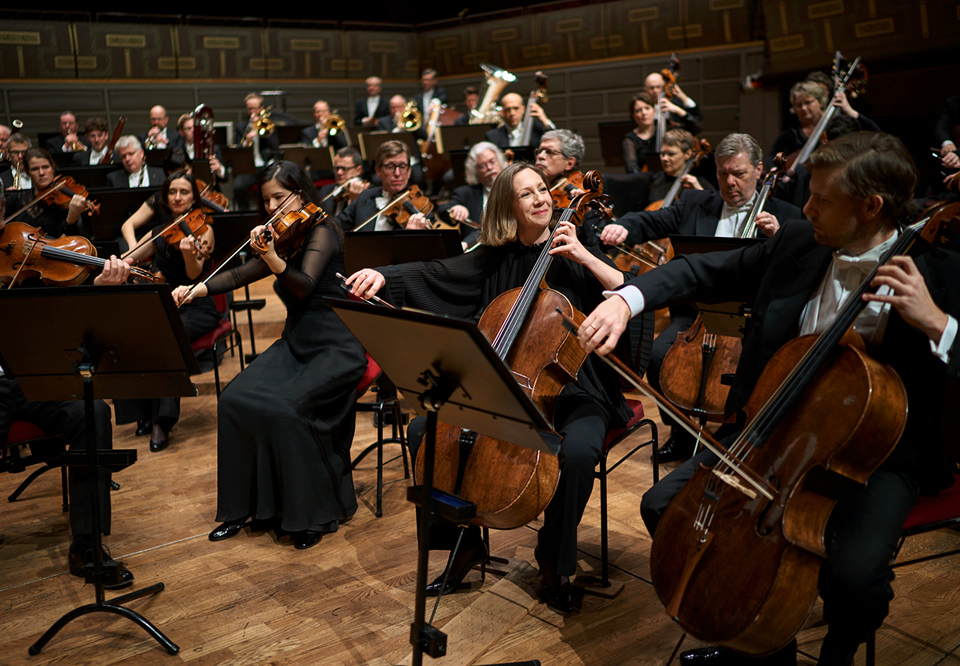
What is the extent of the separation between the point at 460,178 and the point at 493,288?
11.8 ft

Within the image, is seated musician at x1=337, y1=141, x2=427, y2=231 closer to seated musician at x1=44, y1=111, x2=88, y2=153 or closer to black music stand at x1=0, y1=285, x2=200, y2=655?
black music stand at x1=0, y1=285, x2=200, y2=655

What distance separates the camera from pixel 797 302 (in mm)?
1774

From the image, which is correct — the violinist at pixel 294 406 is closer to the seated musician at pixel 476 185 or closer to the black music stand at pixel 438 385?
the black music stand at pixel 438 385

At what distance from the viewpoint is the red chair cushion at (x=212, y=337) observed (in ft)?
12.5

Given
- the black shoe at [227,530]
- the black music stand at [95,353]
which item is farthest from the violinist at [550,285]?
the black shoe at [227,530]

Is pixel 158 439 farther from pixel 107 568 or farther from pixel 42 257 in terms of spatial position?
pixel 107 568

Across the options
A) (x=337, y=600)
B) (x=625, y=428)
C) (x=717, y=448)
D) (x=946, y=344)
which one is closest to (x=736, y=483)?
(x=717, y=448)

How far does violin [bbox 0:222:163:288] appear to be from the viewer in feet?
11.1

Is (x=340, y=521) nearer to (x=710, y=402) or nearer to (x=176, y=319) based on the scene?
(x=176, y=319)

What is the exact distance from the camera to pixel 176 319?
201cm

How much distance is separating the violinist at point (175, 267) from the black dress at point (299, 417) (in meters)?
0.84

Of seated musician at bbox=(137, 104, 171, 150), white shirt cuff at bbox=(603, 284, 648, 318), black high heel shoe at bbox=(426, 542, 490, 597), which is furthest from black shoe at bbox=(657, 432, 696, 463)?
seated musician at bbox=(137, 104, 171, 150)

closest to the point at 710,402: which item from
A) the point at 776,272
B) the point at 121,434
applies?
the point at 776,272

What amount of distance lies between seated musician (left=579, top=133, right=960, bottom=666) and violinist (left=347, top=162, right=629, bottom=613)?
33 cm
